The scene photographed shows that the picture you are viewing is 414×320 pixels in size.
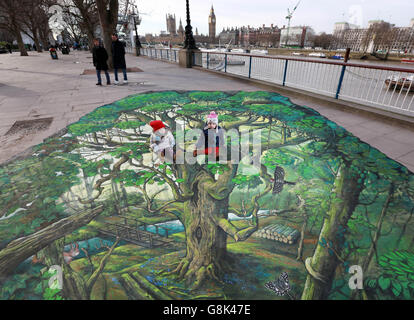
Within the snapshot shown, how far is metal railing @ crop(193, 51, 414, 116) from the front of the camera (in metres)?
6.44

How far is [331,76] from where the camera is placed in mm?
8703

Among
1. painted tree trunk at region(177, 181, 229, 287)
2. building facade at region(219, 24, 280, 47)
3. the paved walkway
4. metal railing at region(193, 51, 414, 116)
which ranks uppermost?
building facade at region(219, 24, 280, 47)

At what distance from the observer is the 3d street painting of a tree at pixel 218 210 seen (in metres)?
2.20

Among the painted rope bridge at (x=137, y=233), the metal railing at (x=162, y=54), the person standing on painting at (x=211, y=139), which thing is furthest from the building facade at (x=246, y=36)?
the painted rope bridge at (x=137, y=233)

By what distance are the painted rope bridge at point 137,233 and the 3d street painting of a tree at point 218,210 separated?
11 cm

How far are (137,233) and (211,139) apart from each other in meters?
A: 2.26

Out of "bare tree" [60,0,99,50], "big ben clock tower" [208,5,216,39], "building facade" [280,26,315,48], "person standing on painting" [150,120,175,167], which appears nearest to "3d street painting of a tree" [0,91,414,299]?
"person standing on painting" [150,120,175,167]

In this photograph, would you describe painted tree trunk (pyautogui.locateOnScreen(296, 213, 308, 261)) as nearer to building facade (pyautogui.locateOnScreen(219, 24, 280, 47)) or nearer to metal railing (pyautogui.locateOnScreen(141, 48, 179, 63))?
metal railing (pyautogui.locateOnScreen(141, 48, 179, 63))

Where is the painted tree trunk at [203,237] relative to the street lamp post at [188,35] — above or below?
below

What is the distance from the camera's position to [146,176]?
12.5 feet

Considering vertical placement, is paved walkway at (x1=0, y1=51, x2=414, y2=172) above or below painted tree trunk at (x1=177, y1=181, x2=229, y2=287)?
above

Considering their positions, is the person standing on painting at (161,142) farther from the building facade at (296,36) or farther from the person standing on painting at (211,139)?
the building facade at (296,36)

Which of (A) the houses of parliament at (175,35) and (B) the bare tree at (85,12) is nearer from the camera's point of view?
(B) the bare tree at (85,12)

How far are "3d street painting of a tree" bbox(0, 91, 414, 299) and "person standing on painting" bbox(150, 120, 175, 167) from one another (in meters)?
0.23
